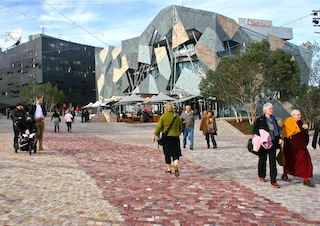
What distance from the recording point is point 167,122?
7.37 meters

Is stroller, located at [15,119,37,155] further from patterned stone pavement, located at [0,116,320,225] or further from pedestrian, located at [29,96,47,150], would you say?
patterned stone pavement, located at [0,116,320,225]

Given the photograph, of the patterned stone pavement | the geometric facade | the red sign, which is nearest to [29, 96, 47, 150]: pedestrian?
the patterned stone pavement

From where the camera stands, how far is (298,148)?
21.7ft

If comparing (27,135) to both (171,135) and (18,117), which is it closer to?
(18,117)

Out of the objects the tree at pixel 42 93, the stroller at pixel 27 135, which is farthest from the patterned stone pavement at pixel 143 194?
the tree at pixel 42 93

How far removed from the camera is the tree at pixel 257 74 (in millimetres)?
23250

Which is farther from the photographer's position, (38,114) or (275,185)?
(38,114)

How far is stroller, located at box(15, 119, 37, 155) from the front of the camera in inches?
403

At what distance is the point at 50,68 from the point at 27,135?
71357 mm

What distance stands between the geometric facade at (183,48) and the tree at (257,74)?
12136 mm

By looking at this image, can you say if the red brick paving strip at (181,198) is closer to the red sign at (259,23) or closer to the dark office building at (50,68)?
the red sign at (259,23)

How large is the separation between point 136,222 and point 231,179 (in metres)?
3.37

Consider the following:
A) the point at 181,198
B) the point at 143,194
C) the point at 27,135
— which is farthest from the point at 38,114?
the point at 181,198

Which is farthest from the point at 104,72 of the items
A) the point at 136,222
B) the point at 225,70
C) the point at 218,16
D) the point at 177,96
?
the point at 136,222
